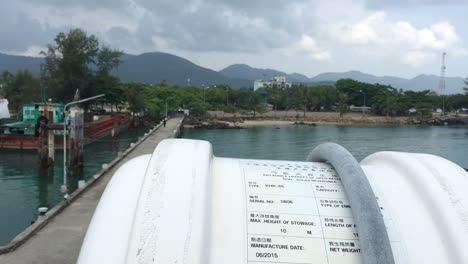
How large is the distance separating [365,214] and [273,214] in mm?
525

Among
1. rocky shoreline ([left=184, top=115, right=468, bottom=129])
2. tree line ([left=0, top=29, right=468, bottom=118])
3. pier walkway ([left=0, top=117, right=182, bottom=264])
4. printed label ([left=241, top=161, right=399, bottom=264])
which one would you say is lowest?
pier walkway ([left=0, top=117, right=182, bottom=264])

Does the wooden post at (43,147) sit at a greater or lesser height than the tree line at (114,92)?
lesser

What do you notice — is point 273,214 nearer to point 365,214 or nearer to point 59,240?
point 365,214

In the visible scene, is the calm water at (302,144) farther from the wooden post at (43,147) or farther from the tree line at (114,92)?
the wooden post at (43,147)

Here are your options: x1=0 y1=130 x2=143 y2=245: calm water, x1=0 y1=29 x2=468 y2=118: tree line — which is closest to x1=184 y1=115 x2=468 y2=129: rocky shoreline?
x1=0 y1=29 x2=468 y2=118: tree line

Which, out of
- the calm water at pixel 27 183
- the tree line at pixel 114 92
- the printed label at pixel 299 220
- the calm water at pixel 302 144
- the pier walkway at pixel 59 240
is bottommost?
the calm water at pixel 27 183

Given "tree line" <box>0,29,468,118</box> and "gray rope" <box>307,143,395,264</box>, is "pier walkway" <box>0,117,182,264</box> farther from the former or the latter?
"tree line" <box>0,29,468,118</box>

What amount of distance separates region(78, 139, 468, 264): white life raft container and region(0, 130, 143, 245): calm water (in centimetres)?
1381

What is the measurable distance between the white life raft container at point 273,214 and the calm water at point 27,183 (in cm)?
1381

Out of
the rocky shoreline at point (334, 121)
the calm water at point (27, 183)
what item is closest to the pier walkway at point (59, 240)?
the calm water at point (27, 183)

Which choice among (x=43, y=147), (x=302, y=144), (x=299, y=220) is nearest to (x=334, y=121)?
(x=302, y=144)

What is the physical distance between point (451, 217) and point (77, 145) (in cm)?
2509

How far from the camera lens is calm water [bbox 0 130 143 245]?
16.8 meters

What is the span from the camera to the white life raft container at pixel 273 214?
213 centimetres
